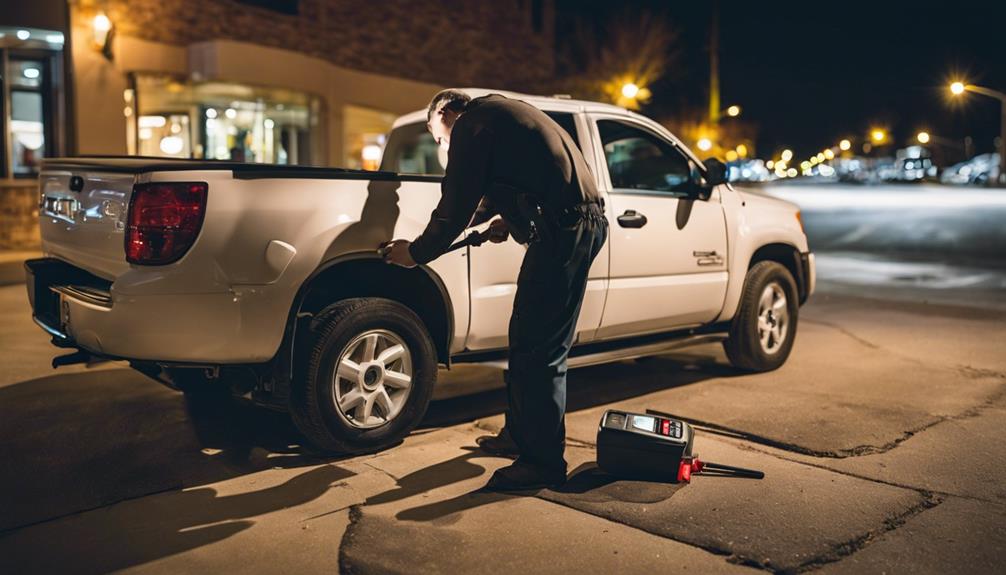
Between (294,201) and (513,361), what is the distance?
132 cm

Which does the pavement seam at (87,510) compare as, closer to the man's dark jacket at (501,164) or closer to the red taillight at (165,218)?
the red taillight at (165,218)

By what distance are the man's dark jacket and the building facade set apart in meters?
11.2

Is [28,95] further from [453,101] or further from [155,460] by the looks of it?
[453,101]

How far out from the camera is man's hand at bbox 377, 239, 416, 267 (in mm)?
4770

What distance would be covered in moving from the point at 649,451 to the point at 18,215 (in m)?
15.2

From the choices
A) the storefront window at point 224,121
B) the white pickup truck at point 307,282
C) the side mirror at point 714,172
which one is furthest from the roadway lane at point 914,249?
the storefront window at point 224,121

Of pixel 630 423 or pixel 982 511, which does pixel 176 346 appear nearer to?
pixel 630 423

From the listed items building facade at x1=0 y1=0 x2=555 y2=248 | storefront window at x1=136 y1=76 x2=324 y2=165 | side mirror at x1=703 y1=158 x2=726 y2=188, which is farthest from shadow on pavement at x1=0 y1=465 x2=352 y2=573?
storefront window at x1=136 y1=76 x2=324 y2=165

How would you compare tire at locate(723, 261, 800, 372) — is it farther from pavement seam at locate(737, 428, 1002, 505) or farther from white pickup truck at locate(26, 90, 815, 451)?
pavement seam at locate(737, 428, 1002, 505)

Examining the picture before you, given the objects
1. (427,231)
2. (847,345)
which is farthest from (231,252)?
(847,345)

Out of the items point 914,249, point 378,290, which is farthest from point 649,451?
point 914,249

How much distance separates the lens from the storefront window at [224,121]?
59.2ft

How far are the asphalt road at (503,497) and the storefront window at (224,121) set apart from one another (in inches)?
461

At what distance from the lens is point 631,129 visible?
6.71 meters
